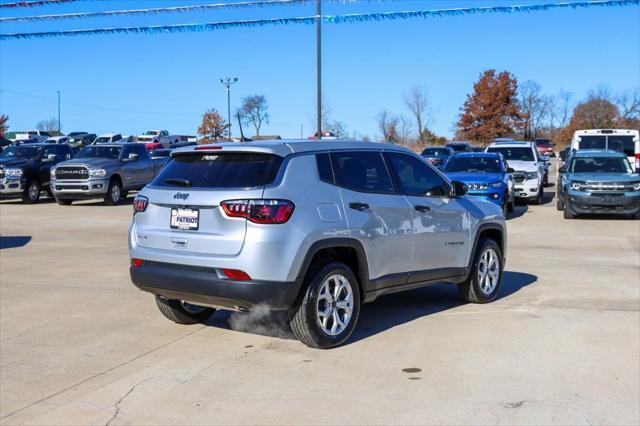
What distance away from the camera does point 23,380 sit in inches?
216

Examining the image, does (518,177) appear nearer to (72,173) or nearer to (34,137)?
(72,173)

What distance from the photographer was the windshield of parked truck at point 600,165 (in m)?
18.2

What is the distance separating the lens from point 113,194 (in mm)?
22781

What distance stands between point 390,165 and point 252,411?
9.91 ft

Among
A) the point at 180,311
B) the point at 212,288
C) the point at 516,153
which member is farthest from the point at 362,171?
the point at 516,153

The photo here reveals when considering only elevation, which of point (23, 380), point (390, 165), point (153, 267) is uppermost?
point (390, 165)

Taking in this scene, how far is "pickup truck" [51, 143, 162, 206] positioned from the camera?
2195 cm

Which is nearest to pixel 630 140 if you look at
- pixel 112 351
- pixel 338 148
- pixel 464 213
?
pixel 464 213

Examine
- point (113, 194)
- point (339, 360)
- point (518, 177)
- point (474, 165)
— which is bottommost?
point (339, 360)

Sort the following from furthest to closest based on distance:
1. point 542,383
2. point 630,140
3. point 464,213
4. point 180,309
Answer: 1. point 630,140
2. point 464,213
3. point 180,309
4. point 542,383

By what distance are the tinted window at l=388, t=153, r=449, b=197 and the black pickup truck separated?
62.4 ft

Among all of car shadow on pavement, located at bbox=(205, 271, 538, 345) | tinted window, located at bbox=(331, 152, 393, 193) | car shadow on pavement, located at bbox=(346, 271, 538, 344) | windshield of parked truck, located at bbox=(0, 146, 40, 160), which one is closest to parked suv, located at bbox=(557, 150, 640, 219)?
car shadow on pavement, located at bbox=(346, 271, 538, 344)

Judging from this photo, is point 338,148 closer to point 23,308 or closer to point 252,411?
point 252,411

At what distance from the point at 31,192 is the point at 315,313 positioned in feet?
66.1
